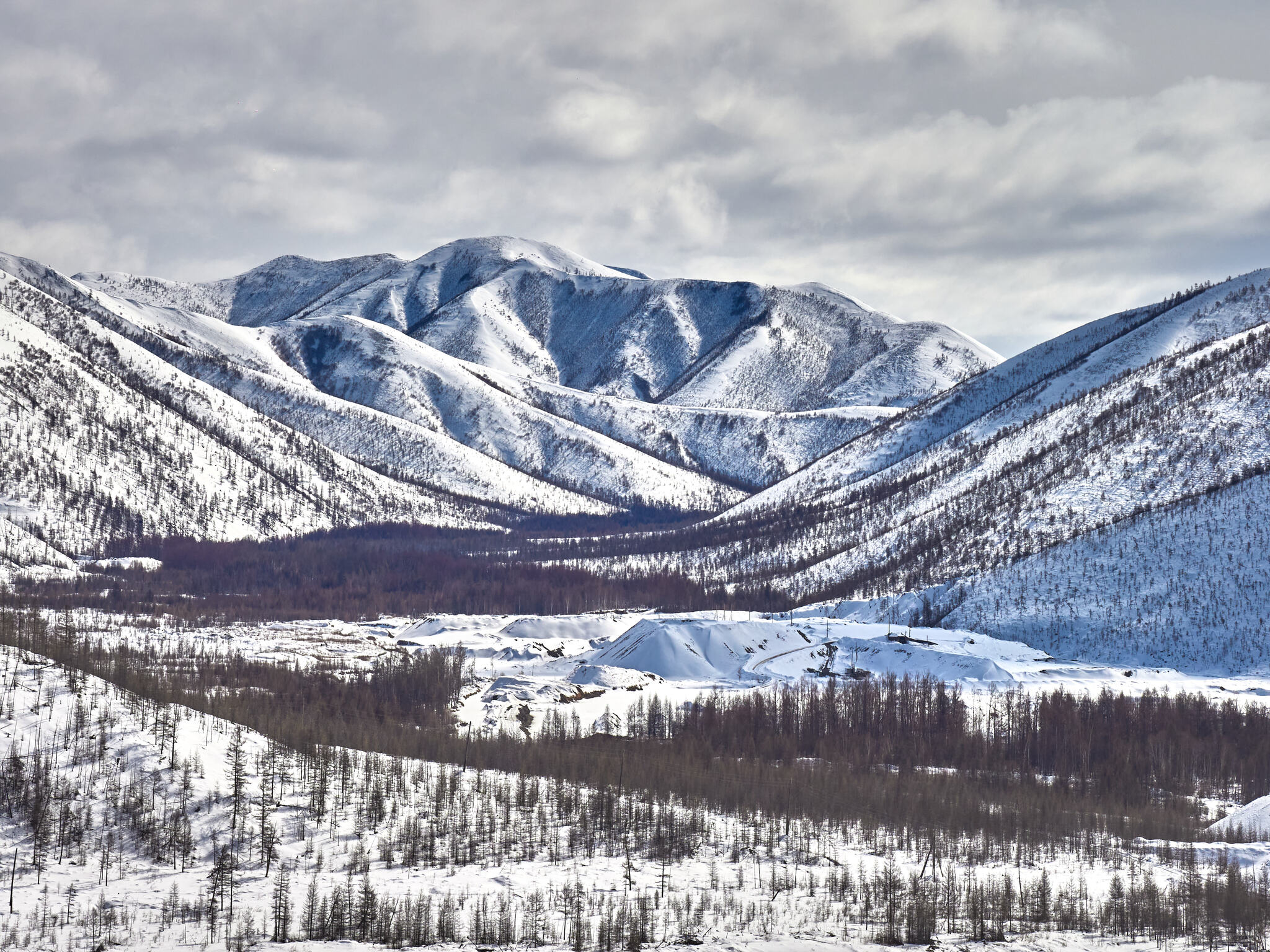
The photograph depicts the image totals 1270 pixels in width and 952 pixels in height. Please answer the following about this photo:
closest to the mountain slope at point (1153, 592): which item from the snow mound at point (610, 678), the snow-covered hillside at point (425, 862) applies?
the snow mound at point (610, 678)

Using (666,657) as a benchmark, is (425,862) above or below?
below

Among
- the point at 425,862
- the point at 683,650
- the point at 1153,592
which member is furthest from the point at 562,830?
the point at 1153,592

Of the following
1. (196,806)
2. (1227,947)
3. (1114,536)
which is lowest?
(1227,947)

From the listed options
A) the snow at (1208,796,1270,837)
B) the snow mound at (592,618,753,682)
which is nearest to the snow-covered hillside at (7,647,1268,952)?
the snow at (1208,796,1270,837)

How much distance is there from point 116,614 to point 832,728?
109 meters

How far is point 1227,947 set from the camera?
49344mm

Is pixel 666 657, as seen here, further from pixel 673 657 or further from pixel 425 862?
pixel 425 862

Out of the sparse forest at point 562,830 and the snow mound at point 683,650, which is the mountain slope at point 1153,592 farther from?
the sparse forest at point 562,830

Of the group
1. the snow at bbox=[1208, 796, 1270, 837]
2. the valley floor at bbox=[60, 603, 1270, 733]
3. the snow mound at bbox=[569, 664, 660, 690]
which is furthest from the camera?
the snow mound at bbox=[569, 664, 660, 690]

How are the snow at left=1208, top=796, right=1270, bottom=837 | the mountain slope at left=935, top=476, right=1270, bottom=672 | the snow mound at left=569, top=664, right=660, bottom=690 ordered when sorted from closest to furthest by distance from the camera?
1. the snow at left=1208, top=796, right=1270, bottom=837
2. the snow mound at left=569, top=664, right=660, bottom=690
3. the mountain slope at left=935, top=476, right=1270, bottom=672

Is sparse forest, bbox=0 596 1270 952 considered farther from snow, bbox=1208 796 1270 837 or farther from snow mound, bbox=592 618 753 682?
snow mound, bbox=592 618 753 682

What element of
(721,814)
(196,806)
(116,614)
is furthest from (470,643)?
(196,806)

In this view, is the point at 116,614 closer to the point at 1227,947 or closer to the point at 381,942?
the point at 381,942

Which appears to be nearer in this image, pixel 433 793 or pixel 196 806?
pixel 196 806
